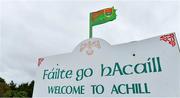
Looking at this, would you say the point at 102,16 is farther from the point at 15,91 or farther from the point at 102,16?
the point at 15,91

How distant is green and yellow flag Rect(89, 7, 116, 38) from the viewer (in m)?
2.15

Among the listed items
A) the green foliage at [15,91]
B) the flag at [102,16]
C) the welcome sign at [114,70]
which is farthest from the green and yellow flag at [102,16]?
the green foliage at [15,91]

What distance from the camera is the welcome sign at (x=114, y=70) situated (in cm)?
166

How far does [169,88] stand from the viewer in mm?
1616

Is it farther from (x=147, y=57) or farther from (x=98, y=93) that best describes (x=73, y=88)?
(x=147, y=57)

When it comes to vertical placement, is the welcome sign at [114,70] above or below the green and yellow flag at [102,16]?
below

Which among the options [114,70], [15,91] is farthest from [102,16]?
[15,91]

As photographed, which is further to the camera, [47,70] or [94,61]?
[47,70]

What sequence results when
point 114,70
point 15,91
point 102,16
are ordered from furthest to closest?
point 15,91 < point 102,16 < point 114,70

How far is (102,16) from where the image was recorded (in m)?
2.20

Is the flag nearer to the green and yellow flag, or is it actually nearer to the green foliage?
the green and yellow flag

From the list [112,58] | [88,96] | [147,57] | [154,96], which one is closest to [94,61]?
[112,58]

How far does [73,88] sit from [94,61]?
0.35 metres

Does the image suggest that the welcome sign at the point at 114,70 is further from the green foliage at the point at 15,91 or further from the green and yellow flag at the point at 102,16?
the green foliage at the point at 15,91
